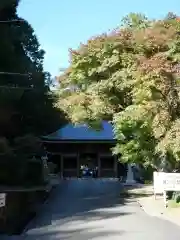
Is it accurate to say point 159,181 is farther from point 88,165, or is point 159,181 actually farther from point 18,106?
point 88,165

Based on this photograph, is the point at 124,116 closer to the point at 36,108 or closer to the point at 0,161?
the point at 0,161

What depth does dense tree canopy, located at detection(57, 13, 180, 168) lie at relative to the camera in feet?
67.3

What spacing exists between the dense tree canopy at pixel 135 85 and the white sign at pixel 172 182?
785 mm

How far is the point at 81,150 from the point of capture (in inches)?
2021

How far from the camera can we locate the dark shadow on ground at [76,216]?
561 inches

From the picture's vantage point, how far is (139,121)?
23.1m

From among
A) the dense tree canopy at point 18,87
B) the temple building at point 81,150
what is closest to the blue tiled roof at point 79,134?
the temple building at point 81,150

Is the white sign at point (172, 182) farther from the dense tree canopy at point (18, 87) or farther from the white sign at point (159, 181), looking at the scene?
the dense tree canopy at point (18, 87)

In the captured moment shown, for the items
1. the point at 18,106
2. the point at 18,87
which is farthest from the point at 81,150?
the point at 18,87

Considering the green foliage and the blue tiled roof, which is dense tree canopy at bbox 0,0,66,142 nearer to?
Answer: the green foliage

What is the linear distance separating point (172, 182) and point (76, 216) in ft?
16.0

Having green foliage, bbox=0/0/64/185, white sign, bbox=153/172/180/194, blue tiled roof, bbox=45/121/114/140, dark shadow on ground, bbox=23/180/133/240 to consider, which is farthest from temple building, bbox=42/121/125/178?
white sign, bbox=153/172/180/194

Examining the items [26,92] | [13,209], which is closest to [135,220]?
[13,209]

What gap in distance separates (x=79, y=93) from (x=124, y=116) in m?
6.12
